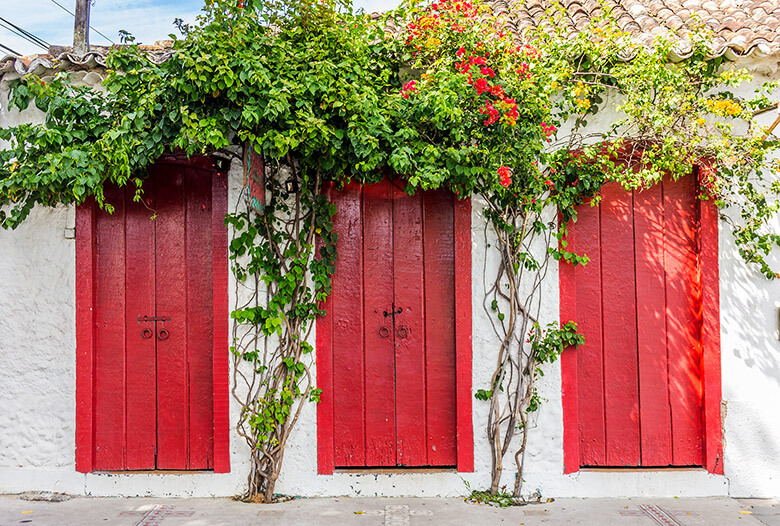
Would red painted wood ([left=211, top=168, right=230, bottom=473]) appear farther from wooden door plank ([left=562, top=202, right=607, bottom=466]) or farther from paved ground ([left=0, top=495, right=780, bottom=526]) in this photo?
wooden door plank ([left=562, top=202, right=607, bottom=466])

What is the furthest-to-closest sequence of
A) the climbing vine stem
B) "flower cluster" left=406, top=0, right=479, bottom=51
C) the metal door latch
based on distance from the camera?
1. the metal door latch
2. "flower cluster" left=406, top=0, right=479, bottom=51
3. the climbing vine stem

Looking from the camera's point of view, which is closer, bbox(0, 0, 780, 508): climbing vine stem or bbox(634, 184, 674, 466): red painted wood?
bbox(0, 0, 780, 508): climbing vine stem

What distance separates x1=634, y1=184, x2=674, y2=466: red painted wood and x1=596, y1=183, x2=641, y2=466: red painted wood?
5 centimetres

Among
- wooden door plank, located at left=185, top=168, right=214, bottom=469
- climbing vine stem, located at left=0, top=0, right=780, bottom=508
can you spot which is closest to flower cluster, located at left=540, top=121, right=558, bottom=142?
climbing vine stem, located at left=0, top=0, right=780, bottom=508

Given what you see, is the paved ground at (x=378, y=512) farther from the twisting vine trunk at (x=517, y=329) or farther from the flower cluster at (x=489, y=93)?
the flower cluster at (x=489, y=93)

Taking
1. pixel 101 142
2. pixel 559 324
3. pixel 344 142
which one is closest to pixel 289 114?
pixel 344 142

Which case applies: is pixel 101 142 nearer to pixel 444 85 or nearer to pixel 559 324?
pixel 444 85

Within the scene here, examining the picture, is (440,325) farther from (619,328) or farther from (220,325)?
(220,325)

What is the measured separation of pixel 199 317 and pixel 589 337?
307cm

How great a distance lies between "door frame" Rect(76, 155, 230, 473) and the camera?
4488mm

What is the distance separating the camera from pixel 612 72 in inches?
165

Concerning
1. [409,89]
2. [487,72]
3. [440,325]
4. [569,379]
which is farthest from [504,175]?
[569,379]

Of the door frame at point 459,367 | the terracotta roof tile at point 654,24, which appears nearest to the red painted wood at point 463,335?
the door frame at point 459,367

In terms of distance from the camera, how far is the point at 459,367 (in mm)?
4508
